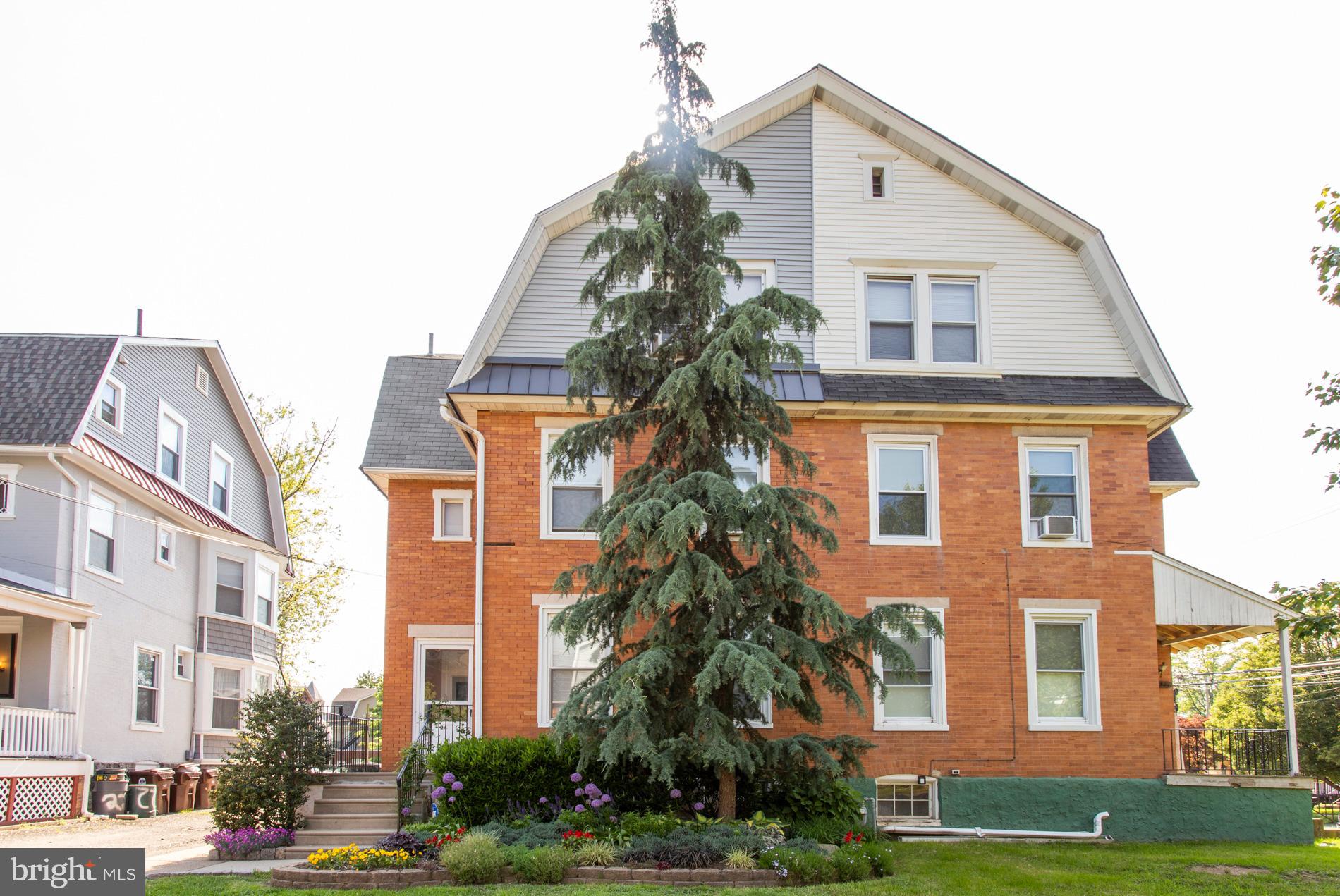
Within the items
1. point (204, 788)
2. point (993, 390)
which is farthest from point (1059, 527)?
point (204, 788)

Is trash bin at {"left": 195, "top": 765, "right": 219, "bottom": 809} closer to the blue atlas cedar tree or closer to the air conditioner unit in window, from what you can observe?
the blue atlas cedar tree

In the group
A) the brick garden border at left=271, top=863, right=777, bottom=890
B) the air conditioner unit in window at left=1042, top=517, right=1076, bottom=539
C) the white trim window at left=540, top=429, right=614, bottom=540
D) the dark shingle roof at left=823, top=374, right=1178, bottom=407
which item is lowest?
the brick garden border at left=271, top=863, right=777, bottom=890

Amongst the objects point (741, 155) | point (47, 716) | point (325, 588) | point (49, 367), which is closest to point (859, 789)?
point (741, 155)

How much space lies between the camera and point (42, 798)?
17781 mm

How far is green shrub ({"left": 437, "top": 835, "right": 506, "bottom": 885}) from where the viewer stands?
11352 mm

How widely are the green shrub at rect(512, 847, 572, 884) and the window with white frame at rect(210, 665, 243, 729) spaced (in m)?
15.7

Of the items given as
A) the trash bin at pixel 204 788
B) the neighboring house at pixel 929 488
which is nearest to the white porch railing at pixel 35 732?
the trash bin at pixel 204 788

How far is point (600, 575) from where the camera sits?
13.3 metres

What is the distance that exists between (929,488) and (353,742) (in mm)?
9961

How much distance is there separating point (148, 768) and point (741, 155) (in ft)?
46.0

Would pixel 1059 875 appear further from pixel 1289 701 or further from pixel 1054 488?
pixel 1054 488

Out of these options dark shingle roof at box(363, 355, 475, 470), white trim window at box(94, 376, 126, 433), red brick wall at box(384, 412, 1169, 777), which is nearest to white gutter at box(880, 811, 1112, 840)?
red brick wall at box(384, 412, 1169, 777)

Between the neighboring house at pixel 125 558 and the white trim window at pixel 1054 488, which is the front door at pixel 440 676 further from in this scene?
the white trim window at pixel 1054 488

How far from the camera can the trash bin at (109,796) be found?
62.7 feet
